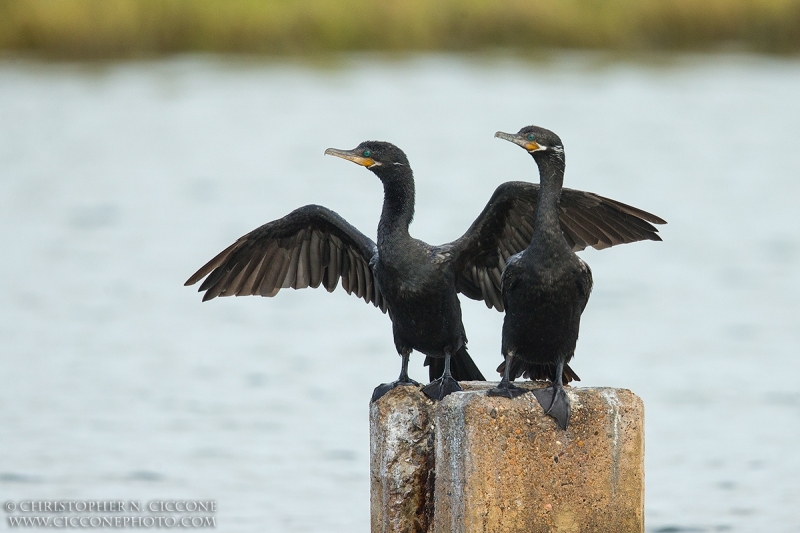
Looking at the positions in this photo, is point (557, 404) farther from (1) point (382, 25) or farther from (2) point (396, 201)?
(1) point (382, 25)

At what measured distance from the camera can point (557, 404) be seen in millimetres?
6332

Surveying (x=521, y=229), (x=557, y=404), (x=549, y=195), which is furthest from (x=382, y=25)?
(x=557, y=404)

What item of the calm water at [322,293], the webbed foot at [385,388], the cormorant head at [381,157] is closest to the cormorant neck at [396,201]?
the cormorant head at [381,157]

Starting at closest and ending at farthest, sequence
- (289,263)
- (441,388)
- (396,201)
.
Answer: (441,388), (396,201), (289,263)

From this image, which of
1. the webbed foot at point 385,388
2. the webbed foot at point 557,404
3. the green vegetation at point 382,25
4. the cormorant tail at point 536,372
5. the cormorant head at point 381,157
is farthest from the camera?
the green vegetation at point 382,25

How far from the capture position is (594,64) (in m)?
40.0

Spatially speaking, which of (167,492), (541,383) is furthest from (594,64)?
(541,383)

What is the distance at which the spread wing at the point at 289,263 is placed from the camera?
Result: 810 cm

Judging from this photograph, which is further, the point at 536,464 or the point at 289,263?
the point at 289,263

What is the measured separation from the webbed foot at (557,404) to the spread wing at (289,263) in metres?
1.93

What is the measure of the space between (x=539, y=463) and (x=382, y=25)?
29.9 metres

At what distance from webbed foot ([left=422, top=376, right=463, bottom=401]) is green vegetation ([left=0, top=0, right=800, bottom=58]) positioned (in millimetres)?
28130

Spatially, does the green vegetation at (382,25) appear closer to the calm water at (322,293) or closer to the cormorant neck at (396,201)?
the calm water at (322,293)

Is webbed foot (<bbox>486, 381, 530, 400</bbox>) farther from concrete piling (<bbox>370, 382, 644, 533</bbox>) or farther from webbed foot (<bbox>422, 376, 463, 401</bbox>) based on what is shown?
webbed foot (<bbox>422, 376, 463, 401</bbox>)
